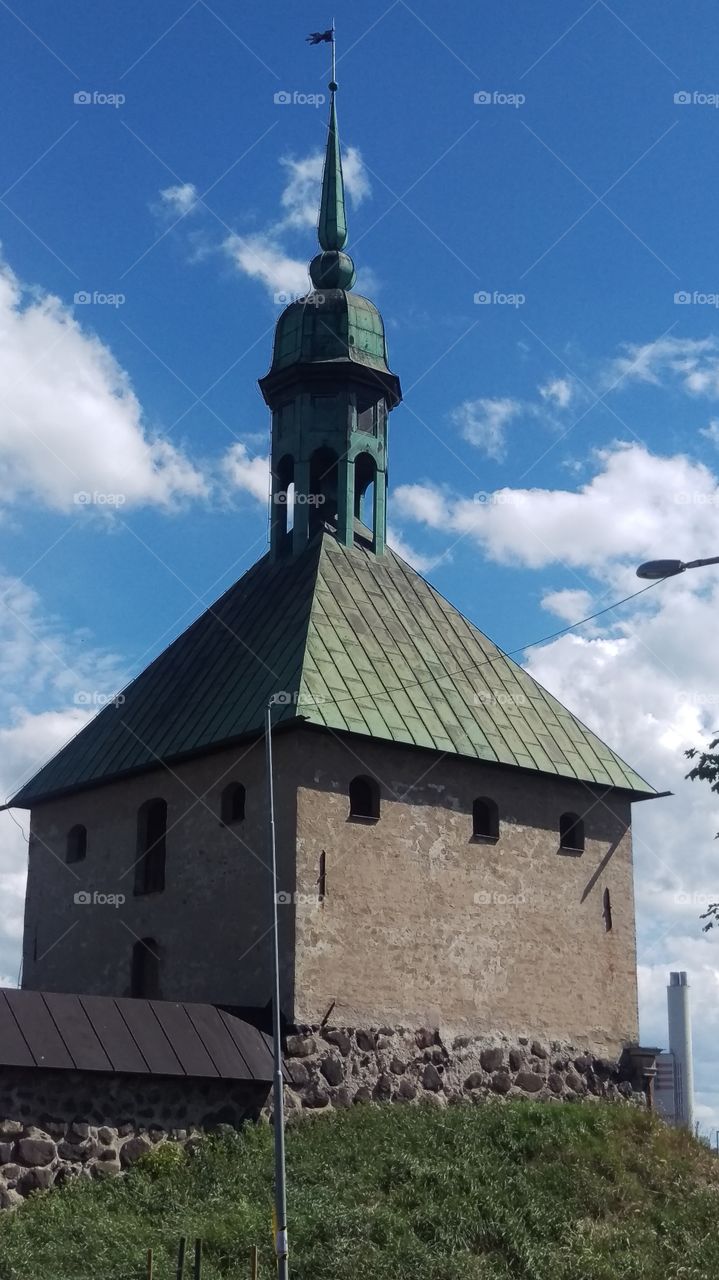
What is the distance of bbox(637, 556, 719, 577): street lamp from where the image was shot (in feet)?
50.6

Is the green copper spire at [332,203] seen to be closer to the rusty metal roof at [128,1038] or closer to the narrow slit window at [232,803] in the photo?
the narrow slit window at [232,803]

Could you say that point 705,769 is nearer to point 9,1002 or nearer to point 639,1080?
point 639,1080

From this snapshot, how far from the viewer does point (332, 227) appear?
3117cm

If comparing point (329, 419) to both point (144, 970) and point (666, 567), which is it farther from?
point (666, 567)

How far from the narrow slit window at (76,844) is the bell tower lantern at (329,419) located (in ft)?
20.5

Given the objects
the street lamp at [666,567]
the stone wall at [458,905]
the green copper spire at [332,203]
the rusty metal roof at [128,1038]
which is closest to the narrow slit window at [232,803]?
the stone wall at [458,905]

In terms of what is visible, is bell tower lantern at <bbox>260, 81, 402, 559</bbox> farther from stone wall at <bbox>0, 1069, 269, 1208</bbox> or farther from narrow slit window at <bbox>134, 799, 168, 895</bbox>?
stone wall at <bbox>0, 1069, 269, 1208</bbox>

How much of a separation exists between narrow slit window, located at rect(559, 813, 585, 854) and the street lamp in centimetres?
1153

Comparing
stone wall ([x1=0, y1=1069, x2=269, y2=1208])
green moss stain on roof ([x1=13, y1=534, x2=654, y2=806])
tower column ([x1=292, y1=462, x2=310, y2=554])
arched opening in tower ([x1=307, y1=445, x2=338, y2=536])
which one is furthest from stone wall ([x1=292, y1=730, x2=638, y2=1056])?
arched opening in tower ([x1=307, y1=445, x2=338, y2=536])

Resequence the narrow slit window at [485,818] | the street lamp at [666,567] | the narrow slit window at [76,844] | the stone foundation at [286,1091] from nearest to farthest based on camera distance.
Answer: the street lamp at [666,567], the stone foundation at [286,1091], the narrow slit window at [485,818], the narrow slit window at [76,844]

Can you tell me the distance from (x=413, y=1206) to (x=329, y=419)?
49.9 feet

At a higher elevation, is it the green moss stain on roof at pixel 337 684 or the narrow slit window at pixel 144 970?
the green moss stain on roof at pixel 337 684

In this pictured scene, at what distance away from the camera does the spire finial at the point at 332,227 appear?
30.7 metres

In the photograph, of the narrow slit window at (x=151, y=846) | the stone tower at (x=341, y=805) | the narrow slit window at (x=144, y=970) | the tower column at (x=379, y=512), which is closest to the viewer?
the stone tower at (x=341, y=805)
